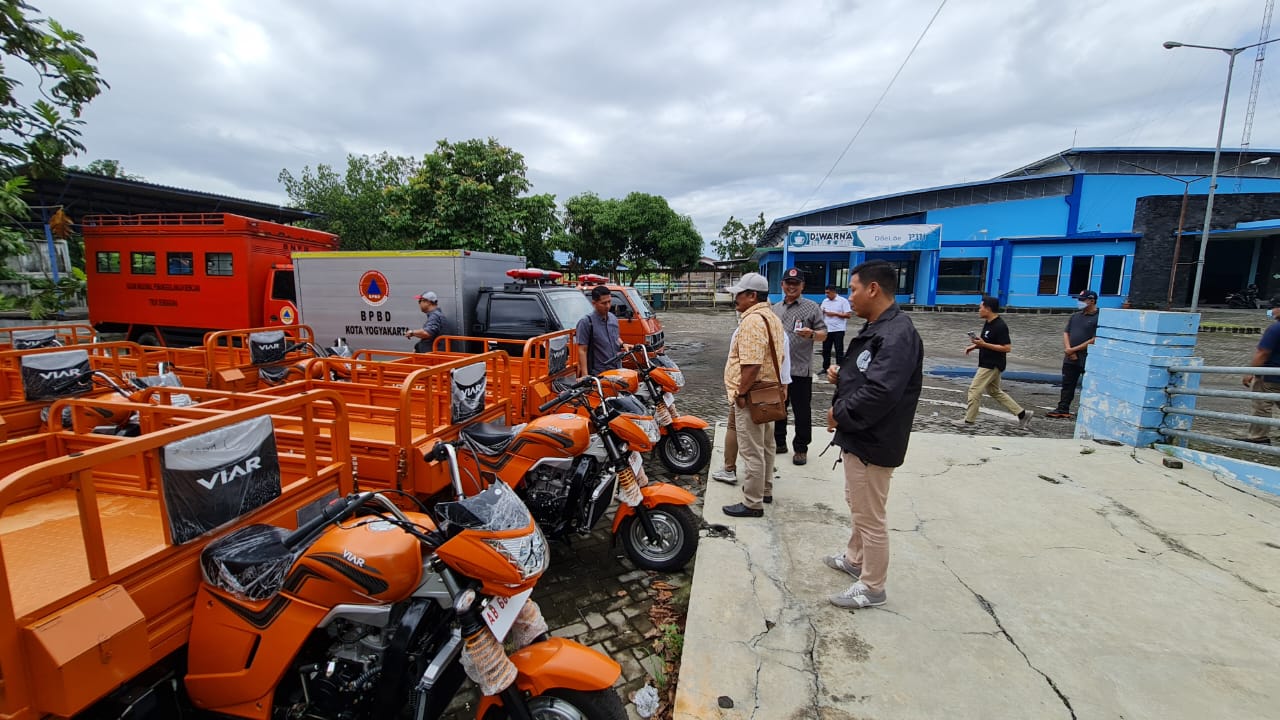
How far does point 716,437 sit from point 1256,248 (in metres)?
36.3

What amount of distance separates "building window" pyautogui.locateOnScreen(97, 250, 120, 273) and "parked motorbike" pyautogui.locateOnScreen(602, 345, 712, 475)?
1238 centimetres

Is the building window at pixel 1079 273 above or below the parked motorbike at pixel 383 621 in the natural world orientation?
above

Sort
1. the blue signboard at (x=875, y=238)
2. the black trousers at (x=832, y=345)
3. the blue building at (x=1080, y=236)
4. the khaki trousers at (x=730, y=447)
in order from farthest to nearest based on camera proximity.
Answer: the blue signboard at (x=875, y=238), the blue building at (x=1080, y=236), the black trousers at (x=832, y=345), the khaki trousers at (x=730, y=447)

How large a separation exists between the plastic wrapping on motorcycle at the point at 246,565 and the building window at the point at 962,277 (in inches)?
1165

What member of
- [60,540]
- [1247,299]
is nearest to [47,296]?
[60,540]

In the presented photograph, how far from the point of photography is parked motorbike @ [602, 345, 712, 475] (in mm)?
5199

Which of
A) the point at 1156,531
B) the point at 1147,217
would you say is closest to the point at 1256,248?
the point at 1147,217

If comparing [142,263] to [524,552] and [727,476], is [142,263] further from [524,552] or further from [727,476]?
[524,552]

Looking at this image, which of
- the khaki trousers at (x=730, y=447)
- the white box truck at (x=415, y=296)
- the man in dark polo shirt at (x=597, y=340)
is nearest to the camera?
the khaki trousers at (x=730, y=447)

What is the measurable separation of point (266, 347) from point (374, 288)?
2.31 metres

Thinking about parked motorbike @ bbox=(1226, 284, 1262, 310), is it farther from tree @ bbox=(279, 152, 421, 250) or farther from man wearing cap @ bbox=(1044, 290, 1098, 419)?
tree @ bbox=(279, 152, 421, 250)

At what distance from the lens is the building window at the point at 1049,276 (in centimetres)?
2488

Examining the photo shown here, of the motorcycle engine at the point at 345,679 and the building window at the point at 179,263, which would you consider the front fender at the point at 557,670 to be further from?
the building window at the point at 179,263

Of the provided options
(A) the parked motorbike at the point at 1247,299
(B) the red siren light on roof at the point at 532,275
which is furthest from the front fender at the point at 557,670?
(A) the parked motorbike at the point at 1247,299
